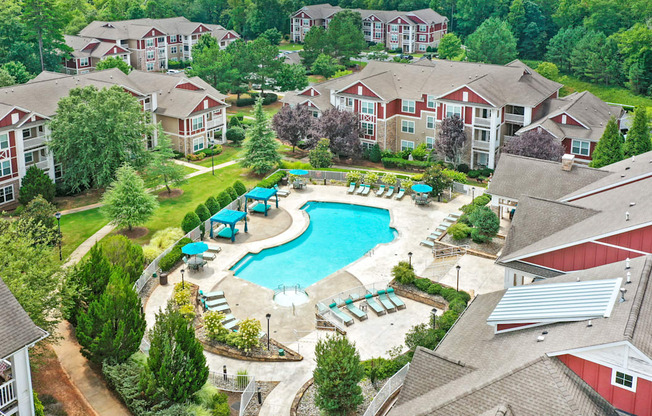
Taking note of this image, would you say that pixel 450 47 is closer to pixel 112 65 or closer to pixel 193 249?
pixel 112 65

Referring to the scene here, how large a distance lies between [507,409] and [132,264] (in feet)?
82.3

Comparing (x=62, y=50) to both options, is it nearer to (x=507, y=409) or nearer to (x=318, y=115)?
(x=318, y=115)

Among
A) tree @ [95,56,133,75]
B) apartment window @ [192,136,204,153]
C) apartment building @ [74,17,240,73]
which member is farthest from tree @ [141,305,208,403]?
apartment building @ [74,17,240,73]

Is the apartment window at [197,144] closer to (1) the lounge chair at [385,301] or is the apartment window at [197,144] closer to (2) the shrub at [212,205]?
(2) the shrub at [212,205]

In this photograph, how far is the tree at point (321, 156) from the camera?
62.4 meters

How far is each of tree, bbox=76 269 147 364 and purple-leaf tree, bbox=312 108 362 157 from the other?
3561 cm

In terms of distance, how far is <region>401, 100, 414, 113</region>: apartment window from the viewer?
6725cm

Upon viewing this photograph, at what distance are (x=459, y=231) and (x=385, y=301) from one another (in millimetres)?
9528

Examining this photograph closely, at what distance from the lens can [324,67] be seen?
331 feet

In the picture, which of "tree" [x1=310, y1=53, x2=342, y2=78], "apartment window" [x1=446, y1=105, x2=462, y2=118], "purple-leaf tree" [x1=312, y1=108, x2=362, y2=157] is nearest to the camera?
"apartment window" [x1=446, y1=105, x2=462, y2=118]

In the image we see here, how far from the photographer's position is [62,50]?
308ft

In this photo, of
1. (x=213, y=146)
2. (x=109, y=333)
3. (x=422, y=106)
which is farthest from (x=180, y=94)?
(x=109, y=333)

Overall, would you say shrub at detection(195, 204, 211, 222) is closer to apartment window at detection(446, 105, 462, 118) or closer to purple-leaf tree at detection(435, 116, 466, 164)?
purple-leaf tree at detection(435, 116, 466, 164)

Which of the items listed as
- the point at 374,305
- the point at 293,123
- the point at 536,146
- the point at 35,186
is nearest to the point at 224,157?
the point at 293,123
